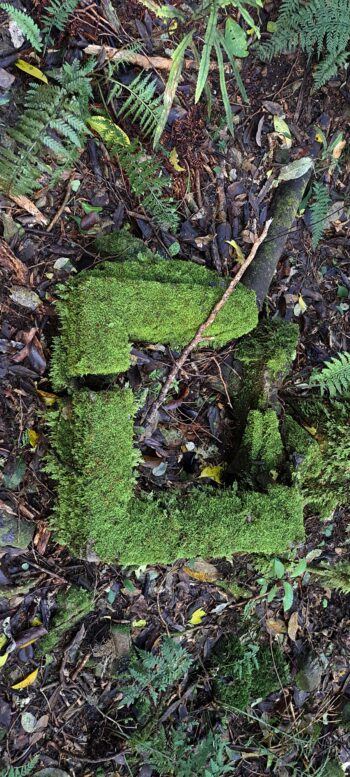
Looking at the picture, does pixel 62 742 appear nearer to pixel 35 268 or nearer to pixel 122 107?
pixel 35 268

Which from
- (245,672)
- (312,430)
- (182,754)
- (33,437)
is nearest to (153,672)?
(182,754)

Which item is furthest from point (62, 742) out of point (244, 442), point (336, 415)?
point (336, 415)

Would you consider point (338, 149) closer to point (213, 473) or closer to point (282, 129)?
point (282, 129)

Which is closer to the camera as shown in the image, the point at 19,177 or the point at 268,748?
the point at 19,177

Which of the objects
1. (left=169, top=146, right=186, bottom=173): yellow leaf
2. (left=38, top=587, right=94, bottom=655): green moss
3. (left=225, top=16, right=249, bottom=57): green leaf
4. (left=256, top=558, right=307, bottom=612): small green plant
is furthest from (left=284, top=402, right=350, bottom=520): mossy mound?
(left=225, top=16, right=249, bottom=57): green leaf

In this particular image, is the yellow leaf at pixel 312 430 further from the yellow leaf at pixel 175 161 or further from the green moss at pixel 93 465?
the yellow leaf at pixel 175 161

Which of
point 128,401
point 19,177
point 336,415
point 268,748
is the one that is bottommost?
point 268,748
